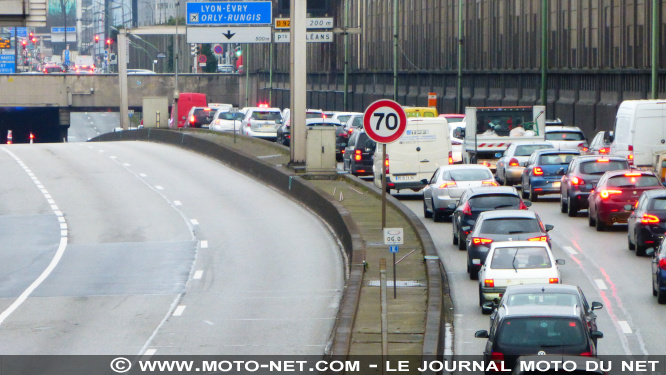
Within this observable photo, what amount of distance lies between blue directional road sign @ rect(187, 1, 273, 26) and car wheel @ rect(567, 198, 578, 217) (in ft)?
75.8

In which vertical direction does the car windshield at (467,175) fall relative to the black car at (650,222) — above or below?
above

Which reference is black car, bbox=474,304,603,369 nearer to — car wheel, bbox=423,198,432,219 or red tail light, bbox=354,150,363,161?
car wheel, bbox=423,198,432,219

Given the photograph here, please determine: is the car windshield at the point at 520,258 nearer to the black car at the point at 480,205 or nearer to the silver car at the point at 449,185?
the black car at the point at 480,205

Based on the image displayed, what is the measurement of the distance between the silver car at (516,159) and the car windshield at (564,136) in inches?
160

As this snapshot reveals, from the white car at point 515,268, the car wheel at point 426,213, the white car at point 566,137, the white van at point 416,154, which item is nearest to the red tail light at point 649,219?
the white car at point 515,268

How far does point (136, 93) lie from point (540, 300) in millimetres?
90601

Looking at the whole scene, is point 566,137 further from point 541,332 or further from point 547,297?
point 541,332

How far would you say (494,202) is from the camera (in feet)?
79.9

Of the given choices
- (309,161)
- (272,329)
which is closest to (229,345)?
(272,329)

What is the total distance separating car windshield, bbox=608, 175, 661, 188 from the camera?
87.6 feet

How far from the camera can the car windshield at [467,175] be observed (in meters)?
29.1

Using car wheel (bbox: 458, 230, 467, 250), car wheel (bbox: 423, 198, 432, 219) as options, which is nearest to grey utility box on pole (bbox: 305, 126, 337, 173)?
car wheel (bbox: 423, 198, 432, 219)

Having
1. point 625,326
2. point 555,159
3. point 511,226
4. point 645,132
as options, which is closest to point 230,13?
point 555,159

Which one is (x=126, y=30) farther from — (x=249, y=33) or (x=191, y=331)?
(x=191, y=331)
